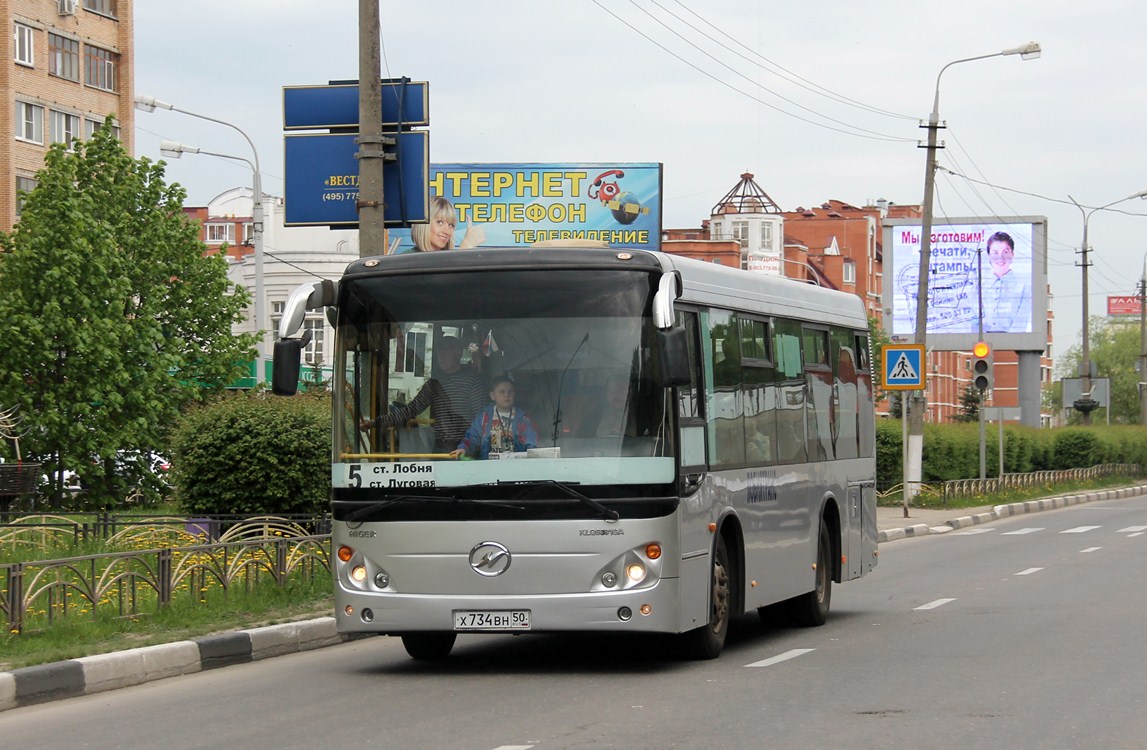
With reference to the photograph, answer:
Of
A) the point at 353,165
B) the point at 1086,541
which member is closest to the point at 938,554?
the point at 1086,541

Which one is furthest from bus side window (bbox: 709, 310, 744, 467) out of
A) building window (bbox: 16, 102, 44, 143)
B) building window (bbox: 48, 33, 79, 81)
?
building window (bbox: 48, 33, 79, 81)

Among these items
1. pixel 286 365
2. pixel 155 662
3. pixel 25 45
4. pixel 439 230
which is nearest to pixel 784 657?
pixel 286 365

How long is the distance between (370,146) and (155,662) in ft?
22.3

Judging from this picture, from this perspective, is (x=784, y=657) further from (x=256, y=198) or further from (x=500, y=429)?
(x=256, y=198)

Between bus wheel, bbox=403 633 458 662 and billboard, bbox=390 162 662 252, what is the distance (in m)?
32.6

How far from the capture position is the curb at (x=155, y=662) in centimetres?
1032

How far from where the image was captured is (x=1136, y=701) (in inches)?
392

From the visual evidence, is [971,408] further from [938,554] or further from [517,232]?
[938,554]

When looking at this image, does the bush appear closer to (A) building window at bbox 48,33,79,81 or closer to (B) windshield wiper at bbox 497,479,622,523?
(B) windshield wiper at bbox 497,479,622,523

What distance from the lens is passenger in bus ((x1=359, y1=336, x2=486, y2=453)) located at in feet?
36.6

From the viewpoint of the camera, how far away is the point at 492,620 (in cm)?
1101

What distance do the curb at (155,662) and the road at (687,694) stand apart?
0.49 feet

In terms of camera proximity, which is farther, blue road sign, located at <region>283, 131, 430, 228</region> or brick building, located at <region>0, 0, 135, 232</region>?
brick building, located at <region>0, 0, 135, 232</region>

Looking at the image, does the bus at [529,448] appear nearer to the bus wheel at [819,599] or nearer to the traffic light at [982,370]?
the bus wheel at [819,599]
